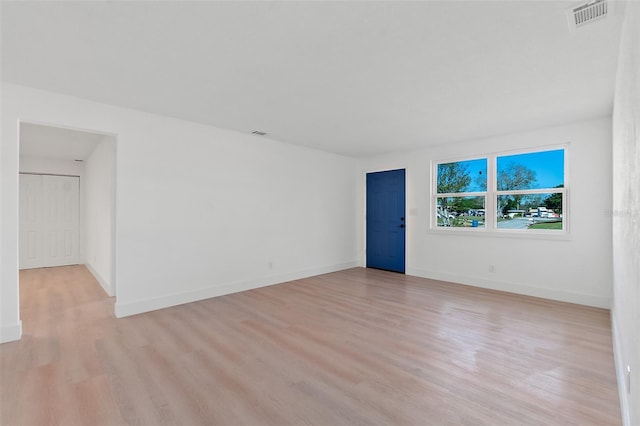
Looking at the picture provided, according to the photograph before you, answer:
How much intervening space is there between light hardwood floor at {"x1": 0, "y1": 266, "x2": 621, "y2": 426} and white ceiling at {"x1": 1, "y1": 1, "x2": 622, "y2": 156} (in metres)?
2.55

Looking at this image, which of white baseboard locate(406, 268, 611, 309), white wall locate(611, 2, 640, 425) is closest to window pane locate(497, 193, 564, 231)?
white baseboard locate(406, 268, 611, 309)

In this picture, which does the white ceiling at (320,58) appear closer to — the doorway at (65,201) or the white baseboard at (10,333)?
the white baseboard at (10,333)

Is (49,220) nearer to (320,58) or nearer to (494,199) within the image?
(320,58)

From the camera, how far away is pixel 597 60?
8.33ft

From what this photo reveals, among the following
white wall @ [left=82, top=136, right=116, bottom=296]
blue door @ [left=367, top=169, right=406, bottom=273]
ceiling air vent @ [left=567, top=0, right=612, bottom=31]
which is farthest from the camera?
blue door @ [left=367, top=169, right=406, bottom=273]

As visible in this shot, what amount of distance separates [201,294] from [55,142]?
3.95m

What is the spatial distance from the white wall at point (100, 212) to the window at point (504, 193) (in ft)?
18.1

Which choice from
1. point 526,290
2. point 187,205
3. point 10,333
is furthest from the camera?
point 526,290

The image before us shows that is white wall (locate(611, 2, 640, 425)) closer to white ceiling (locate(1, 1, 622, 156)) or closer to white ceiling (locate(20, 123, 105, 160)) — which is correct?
white ceiling (locate(1, 1, 622, 156))

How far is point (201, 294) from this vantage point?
446 cm

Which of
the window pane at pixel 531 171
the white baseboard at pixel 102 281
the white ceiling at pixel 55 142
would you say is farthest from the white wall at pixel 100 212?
the window pane at pixel 531 171

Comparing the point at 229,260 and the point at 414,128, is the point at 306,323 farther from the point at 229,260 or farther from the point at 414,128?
the point at 414,128

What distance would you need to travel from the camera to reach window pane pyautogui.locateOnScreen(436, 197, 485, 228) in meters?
5.34

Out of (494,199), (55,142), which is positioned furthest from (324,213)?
(55,142)
